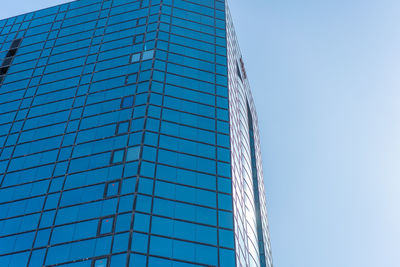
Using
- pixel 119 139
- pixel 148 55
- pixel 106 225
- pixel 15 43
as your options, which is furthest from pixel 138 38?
pixel 106 225

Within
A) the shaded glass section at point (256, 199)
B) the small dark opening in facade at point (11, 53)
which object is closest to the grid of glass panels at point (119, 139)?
the small dark opening in facade at point (11, 53)

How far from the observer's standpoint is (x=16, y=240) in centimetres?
4947

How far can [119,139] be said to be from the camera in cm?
5544

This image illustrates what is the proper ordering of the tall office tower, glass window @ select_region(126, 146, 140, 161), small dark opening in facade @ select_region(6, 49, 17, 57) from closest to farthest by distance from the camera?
the tall office tower, glass window @ select_region(126, 146, 140, 161), small dark opening in facade @ select_region(6, 49, 17, 57)

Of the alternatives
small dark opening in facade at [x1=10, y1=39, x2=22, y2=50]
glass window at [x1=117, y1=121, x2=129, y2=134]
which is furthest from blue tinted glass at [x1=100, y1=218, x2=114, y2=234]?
small dark opening in facade at [x1=10, y1=39, x2=22, y2=50]

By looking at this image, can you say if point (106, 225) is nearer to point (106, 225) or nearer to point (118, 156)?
point (106, 225)

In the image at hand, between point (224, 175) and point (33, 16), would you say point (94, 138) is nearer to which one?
point (224, 175)

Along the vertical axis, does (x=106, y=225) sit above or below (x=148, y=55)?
below

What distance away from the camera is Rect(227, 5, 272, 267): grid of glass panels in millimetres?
54500

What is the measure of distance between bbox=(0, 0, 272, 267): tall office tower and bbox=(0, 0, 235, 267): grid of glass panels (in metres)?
0.14

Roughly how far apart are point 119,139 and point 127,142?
137 cm

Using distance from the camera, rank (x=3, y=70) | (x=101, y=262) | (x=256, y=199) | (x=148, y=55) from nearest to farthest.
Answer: (x=101, y=262) → (x=148, y=55) → (x=256, y=199) → (x=3, y=70)

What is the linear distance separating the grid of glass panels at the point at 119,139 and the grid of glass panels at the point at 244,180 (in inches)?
97.7

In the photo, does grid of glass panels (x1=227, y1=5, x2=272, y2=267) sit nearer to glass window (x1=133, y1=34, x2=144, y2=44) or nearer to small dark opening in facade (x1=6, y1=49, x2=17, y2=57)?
glass window (x1=133, y1=34, x2=144, y2=44)
